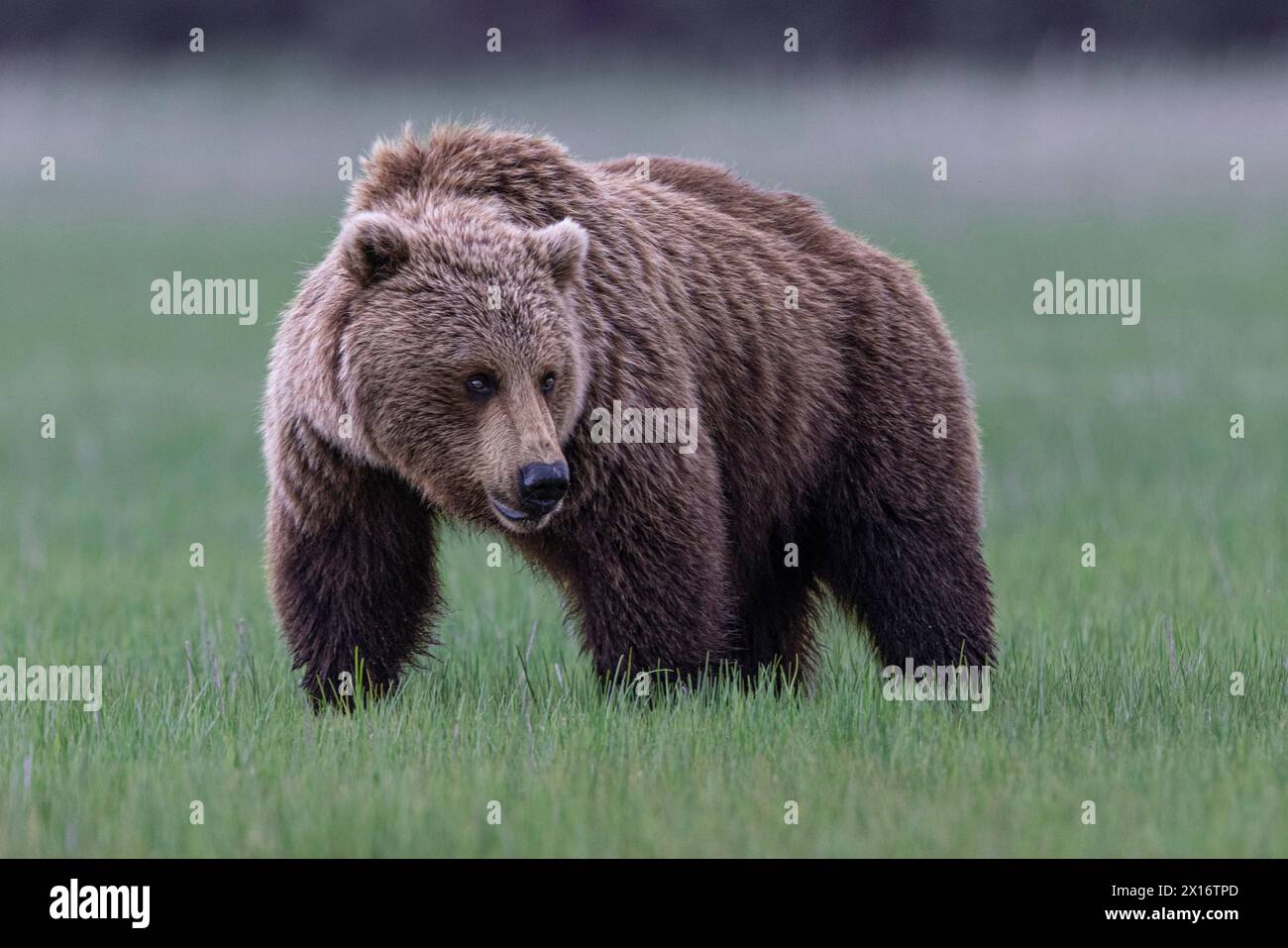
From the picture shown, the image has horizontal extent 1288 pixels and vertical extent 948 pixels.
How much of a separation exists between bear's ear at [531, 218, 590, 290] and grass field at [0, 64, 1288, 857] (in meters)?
1.35

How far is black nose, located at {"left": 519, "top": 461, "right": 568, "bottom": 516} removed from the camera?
5434 mm

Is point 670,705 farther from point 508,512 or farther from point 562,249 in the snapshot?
point 562,249

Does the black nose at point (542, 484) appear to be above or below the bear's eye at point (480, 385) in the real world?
below

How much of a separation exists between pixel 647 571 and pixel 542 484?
78 centimetres

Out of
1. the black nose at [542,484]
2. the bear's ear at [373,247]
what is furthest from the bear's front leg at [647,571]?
the bear's ear at [373,247]

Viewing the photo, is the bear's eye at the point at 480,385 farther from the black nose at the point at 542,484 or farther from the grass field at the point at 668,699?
the grass field at the point at 668,699

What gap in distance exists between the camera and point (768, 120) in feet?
122

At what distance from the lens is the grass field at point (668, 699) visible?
470 cm

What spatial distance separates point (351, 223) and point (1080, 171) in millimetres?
28734

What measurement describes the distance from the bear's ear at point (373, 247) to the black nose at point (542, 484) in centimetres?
89

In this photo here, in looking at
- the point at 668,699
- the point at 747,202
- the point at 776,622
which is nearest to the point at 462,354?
the point at 668,699

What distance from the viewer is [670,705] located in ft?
19.9

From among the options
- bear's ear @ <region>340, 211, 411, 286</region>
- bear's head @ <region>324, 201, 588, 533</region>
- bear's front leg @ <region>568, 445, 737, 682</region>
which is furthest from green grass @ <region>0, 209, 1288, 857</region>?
bear's ear @ <region>340, 211, 411, 286</region>

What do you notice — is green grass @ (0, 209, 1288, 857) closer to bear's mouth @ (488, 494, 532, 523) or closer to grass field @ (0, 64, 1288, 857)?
grass field @ (0, 64, 1288, 857)
